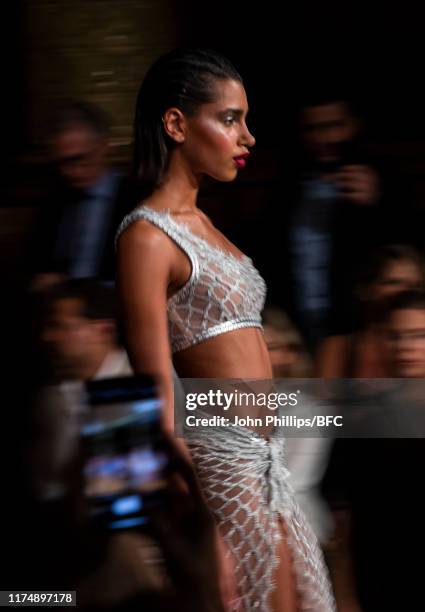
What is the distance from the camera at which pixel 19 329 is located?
12.3 feet

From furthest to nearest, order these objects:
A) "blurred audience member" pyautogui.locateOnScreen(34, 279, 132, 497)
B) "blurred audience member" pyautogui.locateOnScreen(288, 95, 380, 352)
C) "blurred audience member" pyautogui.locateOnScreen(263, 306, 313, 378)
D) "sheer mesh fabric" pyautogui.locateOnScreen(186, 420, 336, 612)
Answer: "blurred audience member" pyautogui.locateOnScreen(288, 95, 380, 352) < "blurred audience member" pyautogui.locateOnScreen(263, 306, 313, 378) < "blurred audience member" pyautogui.locateOnScreen(34, 279, 132, 497) < "sheer mesh fabric" pyautogui.locateOnScreen(186, 420, 336, 612)

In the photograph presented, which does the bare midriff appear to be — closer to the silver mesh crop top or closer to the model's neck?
the silver mesh crop top

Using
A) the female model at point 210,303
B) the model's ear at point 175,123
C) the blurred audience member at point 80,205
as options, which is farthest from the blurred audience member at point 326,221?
the model's ear at point 175,123

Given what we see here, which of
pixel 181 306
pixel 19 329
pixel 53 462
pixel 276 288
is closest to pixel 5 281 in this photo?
pixel 19 329

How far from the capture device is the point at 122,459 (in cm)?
273

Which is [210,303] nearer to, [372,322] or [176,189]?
[176,189]

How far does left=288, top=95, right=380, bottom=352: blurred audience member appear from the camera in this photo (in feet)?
11.8

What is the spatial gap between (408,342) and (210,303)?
860 millimetres

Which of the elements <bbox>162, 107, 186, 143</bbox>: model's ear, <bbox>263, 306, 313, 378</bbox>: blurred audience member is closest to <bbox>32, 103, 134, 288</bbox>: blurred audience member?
<bbox>263, 306, 313, 378</bbox>: blurred audience member

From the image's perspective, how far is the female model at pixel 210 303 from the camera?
2594mm

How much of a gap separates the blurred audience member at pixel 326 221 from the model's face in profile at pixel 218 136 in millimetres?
884

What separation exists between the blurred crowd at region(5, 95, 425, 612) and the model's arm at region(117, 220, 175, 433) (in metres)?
0.08

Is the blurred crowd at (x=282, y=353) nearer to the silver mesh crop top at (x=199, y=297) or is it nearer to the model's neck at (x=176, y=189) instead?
the silver mesh crop top at (x=199, y=297)

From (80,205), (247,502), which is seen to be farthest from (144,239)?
(80,205)
